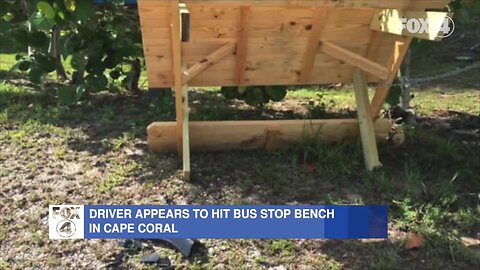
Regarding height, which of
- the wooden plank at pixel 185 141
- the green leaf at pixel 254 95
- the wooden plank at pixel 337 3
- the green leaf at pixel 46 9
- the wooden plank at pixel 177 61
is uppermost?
the green leaf at pixel 46 9

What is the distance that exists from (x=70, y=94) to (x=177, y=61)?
1383 millimetres

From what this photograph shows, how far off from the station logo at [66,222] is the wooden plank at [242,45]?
1236mm

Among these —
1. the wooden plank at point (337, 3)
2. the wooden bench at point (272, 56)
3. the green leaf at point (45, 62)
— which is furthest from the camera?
the green leaf at point (45, 62)

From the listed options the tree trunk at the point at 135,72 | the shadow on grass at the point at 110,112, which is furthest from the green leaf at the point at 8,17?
the tree trunk at the point at 135,72

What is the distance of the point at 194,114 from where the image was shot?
400cm

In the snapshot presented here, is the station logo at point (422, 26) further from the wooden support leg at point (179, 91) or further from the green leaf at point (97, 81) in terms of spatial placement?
the green leaf at point (97, 81)

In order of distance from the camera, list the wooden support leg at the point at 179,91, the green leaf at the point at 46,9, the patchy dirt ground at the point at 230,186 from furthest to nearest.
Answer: the green leaf at the point at 46,9 → the wooden support leg at the point at 179,91 → the patchy dirt ground at the point at 230,186

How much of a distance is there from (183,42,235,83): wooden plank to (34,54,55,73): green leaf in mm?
1462

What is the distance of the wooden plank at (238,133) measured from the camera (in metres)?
3.35

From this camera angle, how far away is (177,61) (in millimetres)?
2936

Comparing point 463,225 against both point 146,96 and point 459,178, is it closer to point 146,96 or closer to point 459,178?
point 459,178

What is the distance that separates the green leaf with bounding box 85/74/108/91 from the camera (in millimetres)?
4020

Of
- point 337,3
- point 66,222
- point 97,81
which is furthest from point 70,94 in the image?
point 337,3

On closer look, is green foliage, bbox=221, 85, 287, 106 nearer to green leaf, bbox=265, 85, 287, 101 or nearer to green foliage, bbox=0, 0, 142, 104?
green leaf, bbox=265, 85, 287, 101
